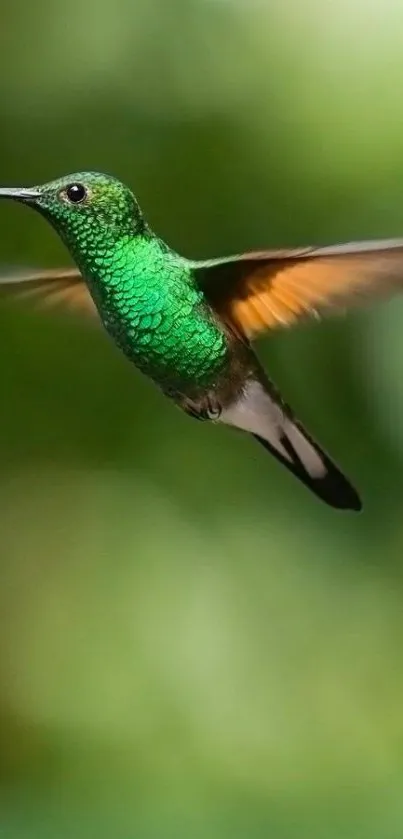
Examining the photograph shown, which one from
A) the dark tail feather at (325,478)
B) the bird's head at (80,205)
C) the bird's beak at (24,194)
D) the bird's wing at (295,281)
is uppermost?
the bird's beak at (24,194)

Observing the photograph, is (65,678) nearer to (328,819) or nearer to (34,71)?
(328,819)

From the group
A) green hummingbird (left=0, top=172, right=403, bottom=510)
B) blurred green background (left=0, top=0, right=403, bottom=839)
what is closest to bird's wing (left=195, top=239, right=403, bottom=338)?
green hummingbird (left=0, top=172, right=403, bottom=510)

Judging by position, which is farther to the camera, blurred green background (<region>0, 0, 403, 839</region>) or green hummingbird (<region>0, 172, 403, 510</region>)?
blurred green background (<region>0, 0, 403, 839</region>)

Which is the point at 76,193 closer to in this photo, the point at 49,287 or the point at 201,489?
the point at 49,287

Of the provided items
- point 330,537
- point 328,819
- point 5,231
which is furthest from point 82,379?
point 328,819

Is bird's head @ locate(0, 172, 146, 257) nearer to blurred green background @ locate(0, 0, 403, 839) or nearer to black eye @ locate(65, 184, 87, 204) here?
black eye @ locate(65, 184, 87, 204)

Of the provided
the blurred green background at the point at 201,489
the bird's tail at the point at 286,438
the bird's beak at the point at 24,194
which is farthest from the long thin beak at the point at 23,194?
the blurred green background at the point at 201,489

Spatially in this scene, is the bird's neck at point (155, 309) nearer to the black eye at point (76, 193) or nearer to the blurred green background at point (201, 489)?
the black eye at point (76, 193)
